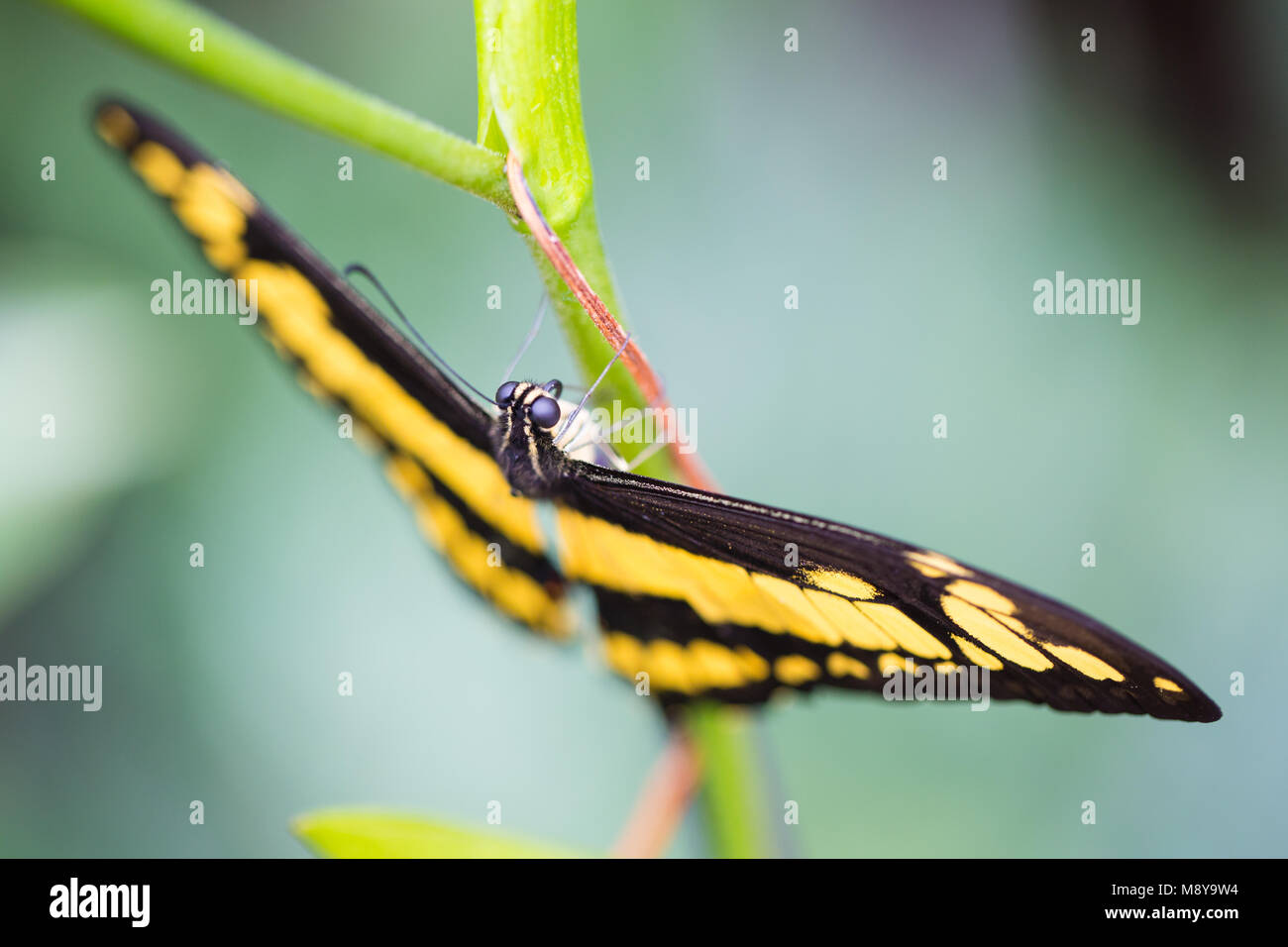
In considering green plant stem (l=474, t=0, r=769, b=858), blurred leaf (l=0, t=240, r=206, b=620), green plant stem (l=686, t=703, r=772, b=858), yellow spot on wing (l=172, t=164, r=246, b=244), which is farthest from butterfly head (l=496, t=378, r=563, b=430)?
blurred leaf (l=0, t=240, r=206, b=620)

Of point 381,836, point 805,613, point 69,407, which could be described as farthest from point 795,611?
point 69,407

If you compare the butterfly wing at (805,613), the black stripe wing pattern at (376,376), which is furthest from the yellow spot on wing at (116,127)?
the butterfly wing at (805,613)

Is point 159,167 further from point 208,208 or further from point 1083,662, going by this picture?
point 1083,662

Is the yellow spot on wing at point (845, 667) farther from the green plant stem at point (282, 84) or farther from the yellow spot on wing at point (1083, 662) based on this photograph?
the green plant stem at point (282, 84)

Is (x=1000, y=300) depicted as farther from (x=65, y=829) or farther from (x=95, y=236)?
(x=65, y=829)

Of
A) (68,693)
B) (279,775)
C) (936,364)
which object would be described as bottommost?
(279,775)

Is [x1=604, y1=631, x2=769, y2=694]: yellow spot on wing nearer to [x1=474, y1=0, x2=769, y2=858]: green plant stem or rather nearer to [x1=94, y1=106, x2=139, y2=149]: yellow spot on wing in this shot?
[x1=474, y1=0, x2=769, y2=858]: green plant stem
